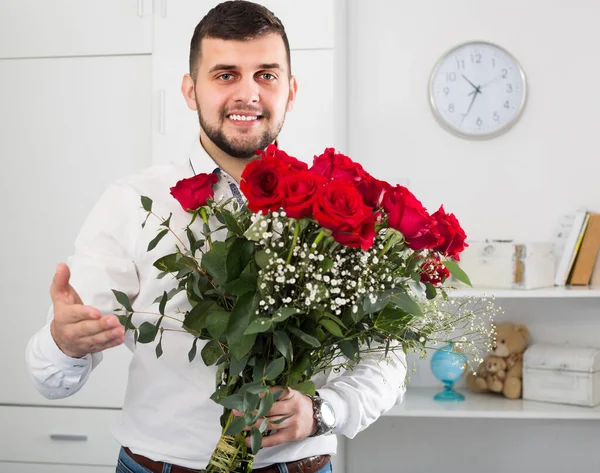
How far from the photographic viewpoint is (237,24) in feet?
4.71

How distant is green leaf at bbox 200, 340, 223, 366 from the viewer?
1.16 meters

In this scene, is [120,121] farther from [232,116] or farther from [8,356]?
[232,116]

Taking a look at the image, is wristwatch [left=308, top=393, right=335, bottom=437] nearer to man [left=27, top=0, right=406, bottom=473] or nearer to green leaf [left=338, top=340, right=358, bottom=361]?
man [left=27, top=0, right=406, bottom=473]

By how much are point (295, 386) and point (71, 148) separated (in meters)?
1.98

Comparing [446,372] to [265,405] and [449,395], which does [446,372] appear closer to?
[449,395]

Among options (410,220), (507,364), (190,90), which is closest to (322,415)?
(410,220)

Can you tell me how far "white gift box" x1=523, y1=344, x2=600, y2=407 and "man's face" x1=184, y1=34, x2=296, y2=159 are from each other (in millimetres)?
1768

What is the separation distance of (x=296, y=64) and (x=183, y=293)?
4.71 feet

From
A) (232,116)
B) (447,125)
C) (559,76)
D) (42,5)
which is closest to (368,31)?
(447,125)

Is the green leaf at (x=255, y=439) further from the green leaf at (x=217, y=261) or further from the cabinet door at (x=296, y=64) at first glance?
the cabinet door at (x=296, y=64)

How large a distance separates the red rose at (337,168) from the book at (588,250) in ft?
6.59

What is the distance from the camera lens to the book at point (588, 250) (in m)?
2.82

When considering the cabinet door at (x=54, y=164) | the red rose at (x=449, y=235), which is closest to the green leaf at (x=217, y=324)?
the red rose at (x=449, y=235)

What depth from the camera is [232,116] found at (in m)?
1.43
